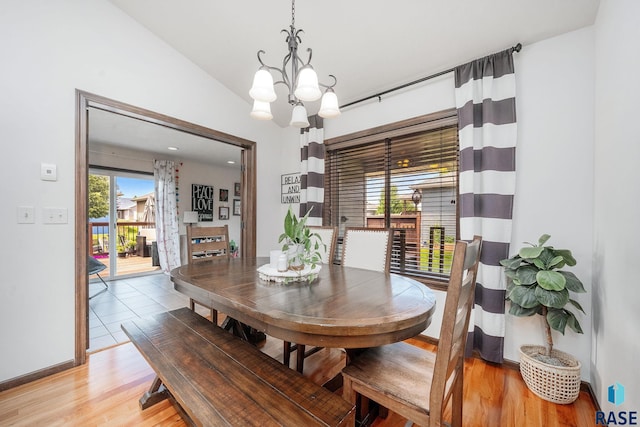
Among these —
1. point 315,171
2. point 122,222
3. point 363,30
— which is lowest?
point 122,222

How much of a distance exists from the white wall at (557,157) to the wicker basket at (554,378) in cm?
24

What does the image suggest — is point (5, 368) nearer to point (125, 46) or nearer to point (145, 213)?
point (125, 46)

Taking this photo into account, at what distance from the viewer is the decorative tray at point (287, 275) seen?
1497mm

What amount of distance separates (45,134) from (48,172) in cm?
27

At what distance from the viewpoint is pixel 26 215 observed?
1.79m

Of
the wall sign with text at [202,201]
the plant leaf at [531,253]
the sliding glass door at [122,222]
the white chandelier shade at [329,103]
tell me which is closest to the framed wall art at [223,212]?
the wall sign with text at [202,201]

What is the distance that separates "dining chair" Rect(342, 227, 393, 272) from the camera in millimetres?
2018

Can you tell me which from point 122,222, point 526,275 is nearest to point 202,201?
point 122,222

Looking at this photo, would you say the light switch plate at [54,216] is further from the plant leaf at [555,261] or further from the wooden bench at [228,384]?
the plant leaf at [555,261]

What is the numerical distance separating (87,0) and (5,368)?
9.02ft

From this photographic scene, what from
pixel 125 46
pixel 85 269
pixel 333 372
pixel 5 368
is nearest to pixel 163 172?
pixel 125 46

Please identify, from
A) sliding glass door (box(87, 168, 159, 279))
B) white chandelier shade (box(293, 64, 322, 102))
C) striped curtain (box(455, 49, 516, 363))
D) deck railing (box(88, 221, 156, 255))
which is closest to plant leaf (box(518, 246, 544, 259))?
striped curtain (box(455, 49, 516, 363))

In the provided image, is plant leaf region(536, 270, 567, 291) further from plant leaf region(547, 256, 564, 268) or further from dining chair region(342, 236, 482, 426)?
dining chair region(342, 236, 482, 426)

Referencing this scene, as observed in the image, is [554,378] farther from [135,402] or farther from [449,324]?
[135,402]
